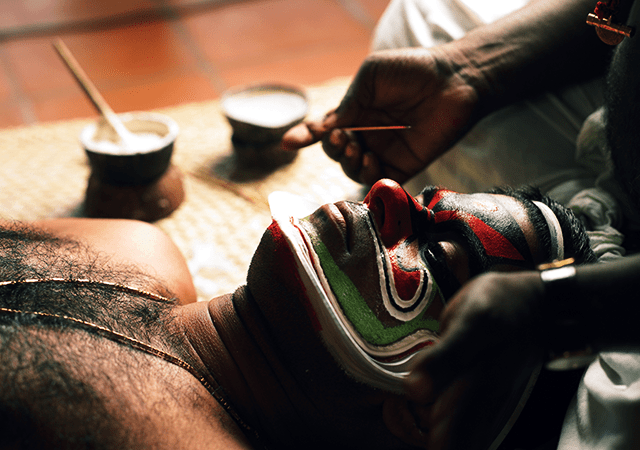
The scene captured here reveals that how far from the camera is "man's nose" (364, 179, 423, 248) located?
100 centimetres

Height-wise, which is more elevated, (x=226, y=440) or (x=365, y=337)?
(x=365, y=337)

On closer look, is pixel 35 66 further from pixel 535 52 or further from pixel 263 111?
pixel 535 52

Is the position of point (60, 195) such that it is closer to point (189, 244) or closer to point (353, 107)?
point (189, 244)

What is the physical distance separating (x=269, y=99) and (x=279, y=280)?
4.52 feet

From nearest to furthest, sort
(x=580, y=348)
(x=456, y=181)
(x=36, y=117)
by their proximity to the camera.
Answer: (x=580, y=348) < (x=456, y=181) < (x=36, y=117)

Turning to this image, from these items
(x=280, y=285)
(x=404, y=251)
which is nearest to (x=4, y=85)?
(x=280, y=285)

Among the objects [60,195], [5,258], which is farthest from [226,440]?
[60,195]

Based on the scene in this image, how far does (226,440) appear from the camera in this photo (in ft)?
3.08

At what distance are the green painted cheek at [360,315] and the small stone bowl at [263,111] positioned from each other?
1124mm

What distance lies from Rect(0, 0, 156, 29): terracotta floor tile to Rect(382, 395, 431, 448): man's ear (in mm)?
3556

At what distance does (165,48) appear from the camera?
3289mm

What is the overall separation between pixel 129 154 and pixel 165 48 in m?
1.84

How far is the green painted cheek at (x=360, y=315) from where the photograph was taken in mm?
934

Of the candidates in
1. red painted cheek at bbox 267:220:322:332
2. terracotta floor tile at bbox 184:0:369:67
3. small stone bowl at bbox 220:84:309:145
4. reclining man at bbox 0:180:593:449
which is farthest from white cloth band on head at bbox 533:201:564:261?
terracotta floor tile at bbox 184:0:369:67
